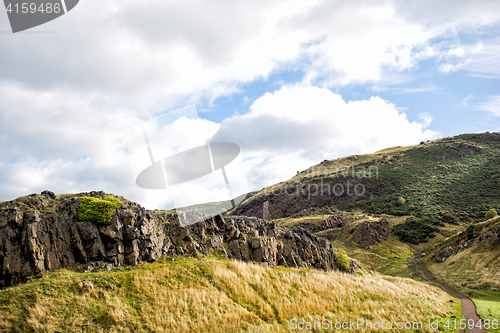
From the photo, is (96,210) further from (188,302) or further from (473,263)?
(473,263)

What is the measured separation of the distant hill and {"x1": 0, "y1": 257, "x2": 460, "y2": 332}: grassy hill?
54.2 meters

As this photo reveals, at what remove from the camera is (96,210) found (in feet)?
42.7

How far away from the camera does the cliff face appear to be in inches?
408

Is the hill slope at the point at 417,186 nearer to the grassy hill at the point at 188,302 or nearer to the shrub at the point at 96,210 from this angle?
the grassy hill at the point at 188,302

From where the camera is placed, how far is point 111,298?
33.5 feet

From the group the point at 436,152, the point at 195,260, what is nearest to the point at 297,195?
the point at 436,152

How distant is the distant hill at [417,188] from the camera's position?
7075 cm

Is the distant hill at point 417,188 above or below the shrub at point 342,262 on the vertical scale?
above

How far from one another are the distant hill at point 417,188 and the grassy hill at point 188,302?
54170 millimetres

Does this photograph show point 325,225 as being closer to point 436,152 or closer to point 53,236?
point 53,236

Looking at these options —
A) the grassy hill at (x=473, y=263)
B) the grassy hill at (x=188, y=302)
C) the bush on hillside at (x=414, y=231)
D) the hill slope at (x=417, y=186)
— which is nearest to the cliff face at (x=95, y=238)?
the grassy hill at (x=188, y=302)

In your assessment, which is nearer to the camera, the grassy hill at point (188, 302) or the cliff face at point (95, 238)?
the grassy hill at point (188, 302)

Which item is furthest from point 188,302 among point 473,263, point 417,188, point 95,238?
point 417,188

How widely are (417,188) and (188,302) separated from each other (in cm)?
10320
